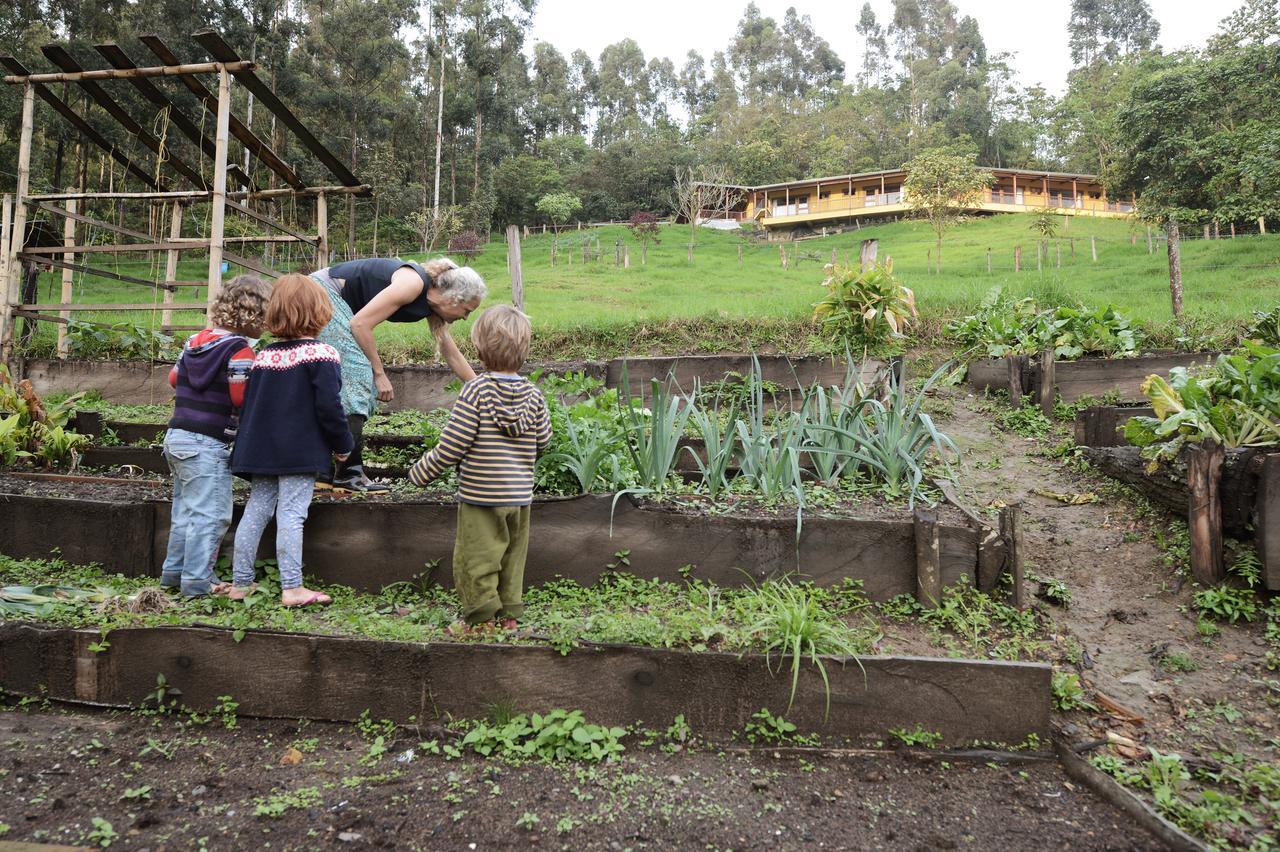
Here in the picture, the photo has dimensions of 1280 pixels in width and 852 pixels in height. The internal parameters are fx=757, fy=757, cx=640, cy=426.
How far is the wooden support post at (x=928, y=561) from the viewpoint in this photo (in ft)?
10.0

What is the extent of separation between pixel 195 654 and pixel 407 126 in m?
44.5

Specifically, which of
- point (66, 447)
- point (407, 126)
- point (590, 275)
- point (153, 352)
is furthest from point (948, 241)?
point (66, 447)

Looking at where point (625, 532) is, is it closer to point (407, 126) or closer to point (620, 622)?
point (620, 622)

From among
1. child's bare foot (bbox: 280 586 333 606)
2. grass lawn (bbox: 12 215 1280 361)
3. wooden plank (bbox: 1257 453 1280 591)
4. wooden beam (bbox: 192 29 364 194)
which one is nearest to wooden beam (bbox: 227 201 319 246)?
wooden beam (bbox: 192 29 364 194)

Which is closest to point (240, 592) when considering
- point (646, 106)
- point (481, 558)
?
point (481, 558)

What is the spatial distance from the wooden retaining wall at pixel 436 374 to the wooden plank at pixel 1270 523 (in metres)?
3.17

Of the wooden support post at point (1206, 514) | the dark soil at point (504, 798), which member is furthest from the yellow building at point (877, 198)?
the dark soil at point (504, 798)

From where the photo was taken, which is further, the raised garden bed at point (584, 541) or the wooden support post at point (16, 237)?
the wooden support post at point (16, 237)

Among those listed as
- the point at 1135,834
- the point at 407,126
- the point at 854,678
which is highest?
the point at 407,126

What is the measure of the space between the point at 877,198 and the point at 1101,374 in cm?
4332

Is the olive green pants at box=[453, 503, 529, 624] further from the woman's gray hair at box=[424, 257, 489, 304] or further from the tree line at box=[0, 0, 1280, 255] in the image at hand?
the tree line at box=[0, 0, 1280, 255]

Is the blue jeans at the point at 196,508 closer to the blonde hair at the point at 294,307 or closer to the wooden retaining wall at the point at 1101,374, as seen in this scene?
the blonde hair at the point at 294,307

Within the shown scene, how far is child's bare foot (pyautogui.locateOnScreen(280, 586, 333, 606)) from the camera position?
309 centimetres

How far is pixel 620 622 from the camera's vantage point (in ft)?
8.80
